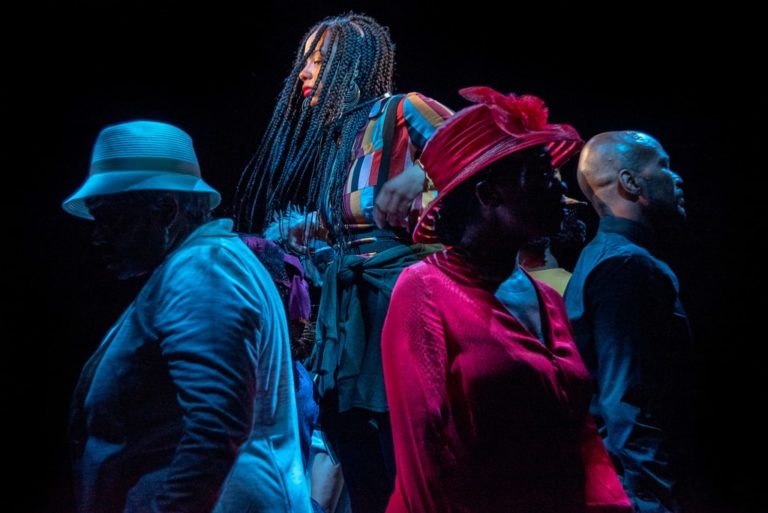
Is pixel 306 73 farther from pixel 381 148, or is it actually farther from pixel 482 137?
pixel 482 137

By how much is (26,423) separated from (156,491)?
1.19 m

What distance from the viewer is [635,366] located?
2.41 metres

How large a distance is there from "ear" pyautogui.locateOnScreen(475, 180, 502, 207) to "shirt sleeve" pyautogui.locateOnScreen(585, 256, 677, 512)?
894 millimetres

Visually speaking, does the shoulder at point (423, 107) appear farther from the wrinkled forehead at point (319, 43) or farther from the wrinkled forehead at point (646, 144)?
the wrinkled forehead at point (646, 144)

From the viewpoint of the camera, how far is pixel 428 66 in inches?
163

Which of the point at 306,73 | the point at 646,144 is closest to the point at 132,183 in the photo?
the point at 306,73

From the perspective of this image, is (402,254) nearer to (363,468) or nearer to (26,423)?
(363,468)

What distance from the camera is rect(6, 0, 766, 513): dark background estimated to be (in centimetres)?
255

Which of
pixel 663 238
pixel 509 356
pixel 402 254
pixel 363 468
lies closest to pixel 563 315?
pixel 509 356

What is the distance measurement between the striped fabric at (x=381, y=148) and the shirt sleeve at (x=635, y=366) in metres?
0.83

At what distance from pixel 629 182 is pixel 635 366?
0.86 meters

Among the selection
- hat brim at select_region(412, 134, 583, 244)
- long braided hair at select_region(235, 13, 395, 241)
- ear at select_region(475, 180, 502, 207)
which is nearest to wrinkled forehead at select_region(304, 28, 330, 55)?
long braided hair at select_region(235, 13, 395, 241)

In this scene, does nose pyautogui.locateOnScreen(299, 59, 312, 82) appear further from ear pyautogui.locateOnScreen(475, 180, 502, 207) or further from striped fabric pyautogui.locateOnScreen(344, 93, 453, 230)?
ear pyautogui.locateOnScreen(475, 180, 502, 207)

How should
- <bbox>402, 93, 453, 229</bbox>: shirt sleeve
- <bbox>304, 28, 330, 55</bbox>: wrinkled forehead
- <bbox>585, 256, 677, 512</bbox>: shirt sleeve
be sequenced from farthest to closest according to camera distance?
<bbox>304, 28, 330, 55</bbox>: wrinkled forehead, <bbox>402, 93, 453, 229</bbox>: shirt sleeve, <bbox>585, 256, 677, 512</bbox>: shirt sleeve
